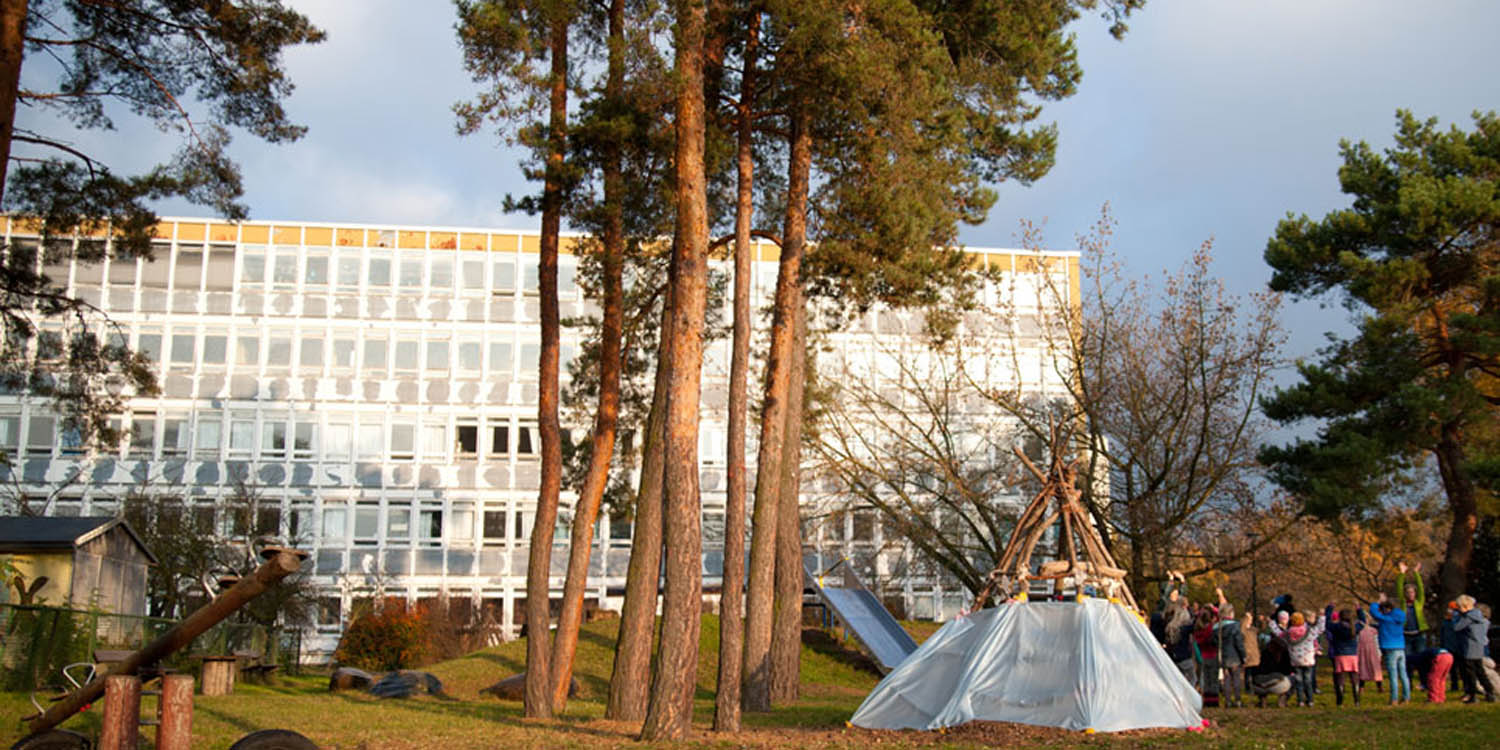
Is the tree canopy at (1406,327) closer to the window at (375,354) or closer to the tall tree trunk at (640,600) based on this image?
the tall tree trunk at (640,600)

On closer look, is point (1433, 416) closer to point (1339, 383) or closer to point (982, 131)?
point (1339, 383)

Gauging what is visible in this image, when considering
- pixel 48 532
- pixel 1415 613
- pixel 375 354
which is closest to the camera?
pixel 1415 613

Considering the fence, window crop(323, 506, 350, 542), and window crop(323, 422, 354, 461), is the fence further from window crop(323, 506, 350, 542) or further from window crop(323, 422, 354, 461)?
window crop(323, 422, 354, 461)

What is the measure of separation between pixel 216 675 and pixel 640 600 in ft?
33.1

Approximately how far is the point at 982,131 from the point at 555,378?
7.70m

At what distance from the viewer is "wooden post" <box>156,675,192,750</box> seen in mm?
8352

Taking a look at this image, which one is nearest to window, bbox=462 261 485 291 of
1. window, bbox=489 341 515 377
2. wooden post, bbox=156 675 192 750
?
window, bbox=489 341 515 377

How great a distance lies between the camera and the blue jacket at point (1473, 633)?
1655 cm

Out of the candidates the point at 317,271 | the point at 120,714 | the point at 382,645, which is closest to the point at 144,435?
the point at 317,271

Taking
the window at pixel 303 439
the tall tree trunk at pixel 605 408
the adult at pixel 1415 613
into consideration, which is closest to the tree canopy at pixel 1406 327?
the adult at pixel 1415 613

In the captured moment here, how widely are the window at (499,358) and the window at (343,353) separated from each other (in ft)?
16.9

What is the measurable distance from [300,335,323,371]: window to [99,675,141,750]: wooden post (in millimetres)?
40647

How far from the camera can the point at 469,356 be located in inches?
1893

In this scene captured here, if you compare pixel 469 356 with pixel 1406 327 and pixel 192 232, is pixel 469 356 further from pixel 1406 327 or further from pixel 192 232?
pixel 1406 327
